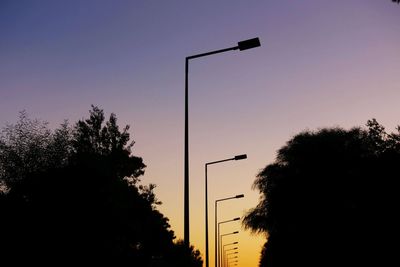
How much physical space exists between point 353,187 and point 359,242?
3.97m

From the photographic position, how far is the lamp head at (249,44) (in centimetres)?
1456

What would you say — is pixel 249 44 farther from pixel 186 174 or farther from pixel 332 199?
pixel 332 199

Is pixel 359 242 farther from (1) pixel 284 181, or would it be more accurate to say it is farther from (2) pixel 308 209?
(1) pixel 284 181

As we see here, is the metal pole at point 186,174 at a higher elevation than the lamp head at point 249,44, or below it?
below

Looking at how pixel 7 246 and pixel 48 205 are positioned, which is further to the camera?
pixel 48 205

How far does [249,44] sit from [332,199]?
82.1 ft

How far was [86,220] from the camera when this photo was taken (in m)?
25.6

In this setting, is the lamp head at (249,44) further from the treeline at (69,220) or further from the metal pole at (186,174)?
the treeline at (69,220)

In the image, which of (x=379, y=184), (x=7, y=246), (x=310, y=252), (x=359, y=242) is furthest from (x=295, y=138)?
(x=7, y=246)

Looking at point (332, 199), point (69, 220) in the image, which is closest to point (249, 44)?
point (69, 220)

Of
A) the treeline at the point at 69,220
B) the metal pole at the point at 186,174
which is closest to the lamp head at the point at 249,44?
the metal pole at the point at 186,174

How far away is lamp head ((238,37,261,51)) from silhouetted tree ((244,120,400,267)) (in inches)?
547

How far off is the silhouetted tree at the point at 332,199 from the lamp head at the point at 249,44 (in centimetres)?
1389

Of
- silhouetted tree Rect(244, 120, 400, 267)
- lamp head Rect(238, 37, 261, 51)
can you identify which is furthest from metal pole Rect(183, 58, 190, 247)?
silhouetted tree Rect(244, 120, 400, 267)
